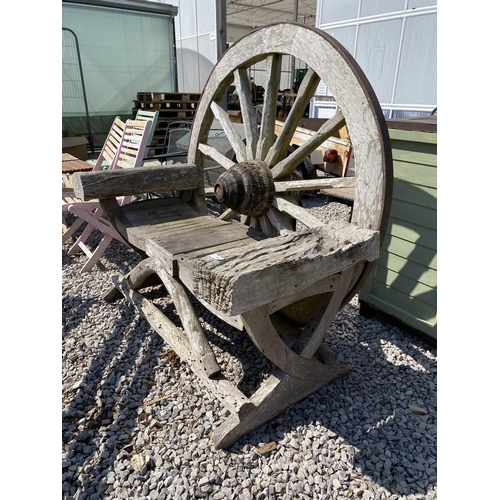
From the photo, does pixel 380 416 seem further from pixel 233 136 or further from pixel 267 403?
pixel 233 136

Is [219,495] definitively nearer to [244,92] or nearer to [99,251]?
[244,92]

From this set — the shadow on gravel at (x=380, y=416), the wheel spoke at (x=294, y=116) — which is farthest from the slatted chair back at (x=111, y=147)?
the shadow on gravel at (x=380, y=416)

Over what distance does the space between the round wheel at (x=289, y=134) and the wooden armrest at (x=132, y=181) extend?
0.17 meters

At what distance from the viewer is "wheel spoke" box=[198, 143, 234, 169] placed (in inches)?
102

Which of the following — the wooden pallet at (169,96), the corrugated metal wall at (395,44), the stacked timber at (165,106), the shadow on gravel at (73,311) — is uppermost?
the corrugated metal wall at (395,44)

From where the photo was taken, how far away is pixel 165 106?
773 cm

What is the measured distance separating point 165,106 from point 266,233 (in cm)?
619

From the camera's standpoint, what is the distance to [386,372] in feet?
7.98

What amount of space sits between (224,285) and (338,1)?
8198 mm

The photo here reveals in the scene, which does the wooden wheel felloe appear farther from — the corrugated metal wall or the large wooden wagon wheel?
the corrugated metal wall

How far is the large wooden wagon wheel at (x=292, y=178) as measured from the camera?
5.53 ft

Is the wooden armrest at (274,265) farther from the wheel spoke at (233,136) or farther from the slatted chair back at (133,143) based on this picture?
Answer: the slatted chair back at (133,143)

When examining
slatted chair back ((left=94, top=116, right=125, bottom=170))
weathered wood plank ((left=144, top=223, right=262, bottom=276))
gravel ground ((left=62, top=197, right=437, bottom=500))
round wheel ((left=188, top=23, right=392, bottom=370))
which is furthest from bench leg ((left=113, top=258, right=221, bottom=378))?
slatted chair back ((left=94, top=116, right=125, bottom=170))

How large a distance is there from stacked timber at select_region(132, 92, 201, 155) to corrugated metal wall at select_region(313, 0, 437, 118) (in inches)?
129
